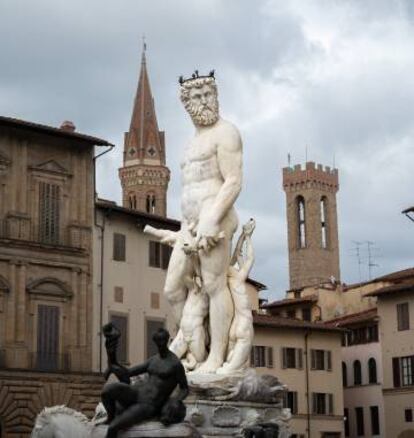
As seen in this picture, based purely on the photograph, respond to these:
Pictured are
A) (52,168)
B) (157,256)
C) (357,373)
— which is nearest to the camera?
(52,168)

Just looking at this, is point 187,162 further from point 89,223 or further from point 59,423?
point 89,223

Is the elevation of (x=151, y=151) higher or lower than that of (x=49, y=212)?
higher

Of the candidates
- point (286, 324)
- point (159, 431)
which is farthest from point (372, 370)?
point (159, 431)

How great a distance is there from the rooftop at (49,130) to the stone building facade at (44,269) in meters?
0.04

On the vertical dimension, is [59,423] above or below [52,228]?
below

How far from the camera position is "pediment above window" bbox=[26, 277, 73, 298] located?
44.8 meters

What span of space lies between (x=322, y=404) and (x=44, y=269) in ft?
68.2

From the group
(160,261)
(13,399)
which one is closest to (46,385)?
(13,399)

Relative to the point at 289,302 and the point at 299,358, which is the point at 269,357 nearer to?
the point at 299,358

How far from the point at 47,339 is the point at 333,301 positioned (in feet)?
103

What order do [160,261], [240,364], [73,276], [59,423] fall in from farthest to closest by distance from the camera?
[160,261]
[73,276]
[240,364]
[59,423]

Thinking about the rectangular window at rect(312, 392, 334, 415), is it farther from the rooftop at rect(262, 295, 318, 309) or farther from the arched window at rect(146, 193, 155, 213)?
the arched window at rect(146, 193, 155, 213)

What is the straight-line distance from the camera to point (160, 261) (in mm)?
49406

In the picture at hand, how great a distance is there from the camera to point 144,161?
134375 millimetres
